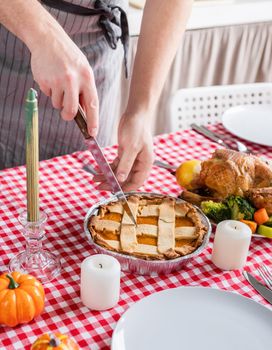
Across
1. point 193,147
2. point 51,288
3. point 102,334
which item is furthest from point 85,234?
point 193,147

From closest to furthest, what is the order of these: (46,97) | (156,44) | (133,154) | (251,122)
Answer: (133,154), (156,44), (46,97), (251,122)

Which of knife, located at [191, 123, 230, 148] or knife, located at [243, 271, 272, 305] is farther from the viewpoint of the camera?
knife, located at [191, 123, 230, 148]

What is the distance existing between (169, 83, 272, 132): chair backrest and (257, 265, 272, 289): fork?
36.9 inches

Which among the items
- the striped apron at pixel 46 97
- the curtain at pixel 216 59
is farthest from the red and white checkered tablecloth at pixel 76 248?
the curtain at pixel 216 59

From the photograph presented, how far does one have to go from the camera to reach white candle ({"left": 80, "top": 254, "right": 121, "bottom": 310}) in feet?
3.47

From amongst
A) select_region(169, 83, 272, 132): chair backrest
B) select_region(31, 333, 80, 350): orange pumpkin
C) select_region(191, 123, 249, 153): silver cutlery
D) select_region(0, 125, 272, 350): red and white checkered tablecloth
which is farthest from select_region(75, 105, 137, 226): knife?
select_region(169, 83, 272, 132): chair backrest

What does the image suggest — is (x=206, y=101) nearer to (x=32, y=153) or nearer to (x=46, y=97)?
(x=46, y=97)

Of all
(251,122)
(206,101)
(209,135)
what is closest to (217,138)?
(209,135)

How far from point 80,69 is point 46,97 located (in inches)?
25.1

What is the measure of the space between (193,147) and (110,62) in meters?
0.37

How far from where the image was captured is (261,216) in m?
1.33

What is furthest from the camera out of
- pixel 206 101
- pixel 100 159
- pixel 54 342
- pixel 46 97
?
pixel 206 101

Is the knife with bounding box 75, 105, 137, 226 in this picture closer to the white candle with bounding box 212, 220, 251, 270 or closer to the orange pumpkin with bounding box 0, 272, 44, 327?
the white candle with bounding box 212, 220, 251, 270

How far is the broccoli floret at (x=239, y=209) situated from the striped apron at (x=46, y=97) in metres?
0.66
